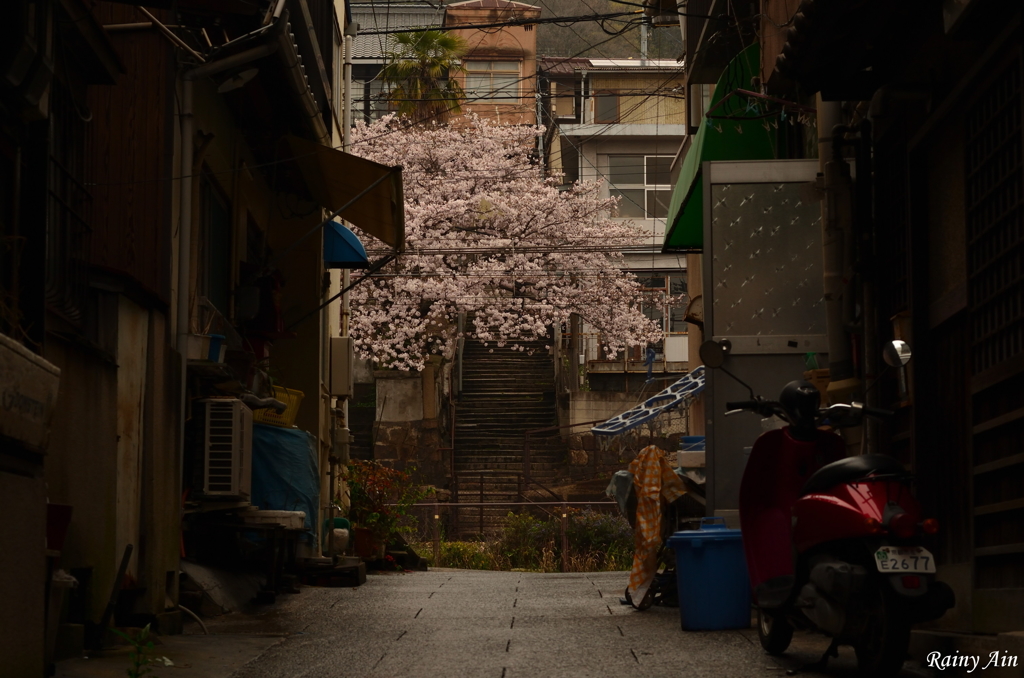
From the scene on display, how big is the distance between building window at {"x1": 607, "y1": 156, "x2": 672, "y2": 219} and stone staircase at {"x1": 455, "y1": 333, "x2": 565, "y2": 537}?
5789 mm

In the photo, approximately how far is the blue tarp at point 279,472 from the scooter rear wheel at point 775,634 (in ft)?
21.3

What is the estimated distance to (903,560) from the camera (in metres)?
5.39

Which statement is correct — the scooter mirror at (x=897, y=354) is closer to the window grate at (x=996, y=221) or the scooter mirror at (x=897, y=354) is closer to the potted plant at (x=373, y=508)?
the window grate at (x=996, y=221)

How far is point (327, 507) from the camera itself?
667 inches

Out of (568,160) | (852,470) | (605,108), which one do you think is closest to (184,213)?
(852,470)

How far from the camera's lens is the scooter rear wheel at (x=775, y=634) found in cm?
678

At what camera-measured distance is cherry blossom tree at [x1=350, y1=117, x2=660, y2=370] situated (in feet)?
112

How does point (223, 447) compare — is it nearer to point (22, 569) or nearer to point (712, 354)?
point (712, 354)

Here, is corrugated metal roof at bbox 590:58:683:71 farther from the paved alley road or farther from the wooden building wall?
the wooden building wall

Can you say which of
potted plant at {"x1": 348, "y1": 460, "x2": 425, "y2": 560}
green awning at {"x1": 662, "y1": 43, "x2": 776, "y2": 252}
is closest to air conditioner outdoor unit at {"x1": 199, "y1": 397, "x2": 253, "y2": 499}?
green awning at {"x1": 662, "y1": 43, "x2": 776, "y2": 252}

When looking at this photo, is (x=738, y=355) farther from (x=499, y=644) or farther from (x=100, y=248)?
(x=100, y=248)

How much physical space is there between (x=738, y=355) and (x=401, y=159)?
27.3 meters

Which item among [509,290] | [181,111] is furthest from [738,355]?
[509,290]

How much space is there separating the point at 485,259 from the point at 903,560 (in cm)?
2954
